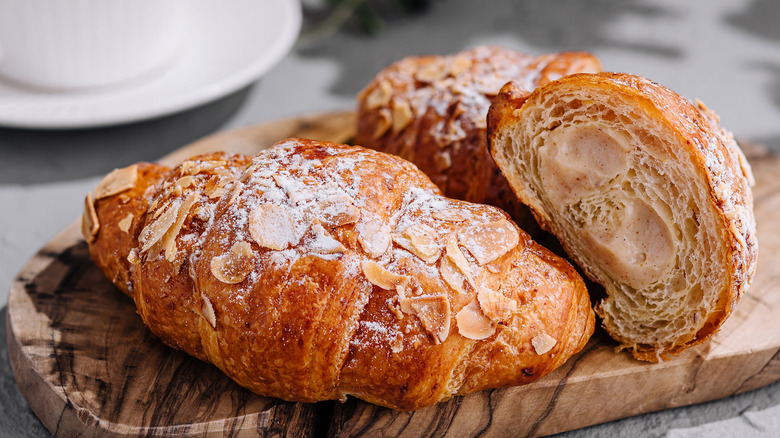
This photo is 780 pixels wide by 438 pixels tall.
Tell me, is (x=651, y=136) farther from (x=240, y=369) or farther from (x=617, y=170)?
(x=240, y=369)

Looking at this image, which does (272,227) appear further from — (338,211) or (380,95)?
(380,95)

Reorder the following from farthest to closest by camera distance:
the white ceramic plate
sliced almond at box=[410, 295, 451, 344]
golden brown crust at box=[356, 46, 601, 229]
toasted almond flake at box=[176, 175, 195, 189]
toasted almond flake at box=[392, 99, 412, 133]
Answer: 1. the white ceramic plate
2. toasted almond flake at box=[392, 99, 412, 133]
3. golden brown crust at box=[356, 46, 601, 229]
4. toasted almond flake at box=[176, 175, 195, 189]
5. sliced almond at box=[410, 295, 451, 344]

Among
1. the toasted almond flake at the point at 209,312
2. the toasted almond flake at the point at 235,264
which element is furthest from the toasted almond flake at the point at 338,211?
the toasted almond flake at the point at 209,312

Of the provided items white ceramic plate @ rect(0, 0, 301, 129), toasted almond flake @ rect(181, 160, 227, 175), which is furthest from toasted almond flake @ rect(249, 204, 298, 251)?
white ceramic plate @ rect(0, 0, 301, 129)

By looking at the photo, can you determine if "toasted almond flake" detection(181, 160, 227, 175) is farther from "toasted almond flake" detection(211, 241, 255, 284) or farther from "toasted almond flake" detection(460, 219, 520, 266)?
"toasted almond flake" detection(460, 219, 520, 266)

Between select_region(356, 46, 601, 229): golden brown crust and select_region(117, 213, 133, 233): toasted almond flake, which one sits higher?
select_region(356, 46, 601, 229): golden brown crust

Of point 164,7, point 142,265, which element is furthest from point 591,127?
point 164,7

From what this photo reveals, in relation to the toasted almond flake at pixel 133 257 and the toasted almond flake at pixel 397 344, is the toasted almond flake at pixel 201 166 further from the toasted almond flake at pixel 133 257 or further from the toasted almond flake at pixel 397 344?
the toasted almond flake at pixel 397 344
